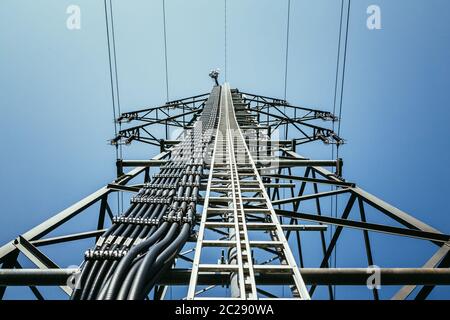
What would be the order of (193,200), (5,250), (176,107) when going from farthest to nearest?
1. (176,107)
2. (193,200)
3. (5,250)

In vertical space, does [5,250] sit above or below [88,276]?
below

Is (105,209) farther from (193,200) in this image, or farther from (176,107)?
(176,107)

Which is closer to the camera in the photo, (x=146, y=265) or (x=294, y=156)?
(x=146, y=265)

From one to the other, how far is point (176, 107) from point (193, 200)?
1567 centimetres

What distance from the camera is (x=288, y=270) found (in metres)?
3.73
